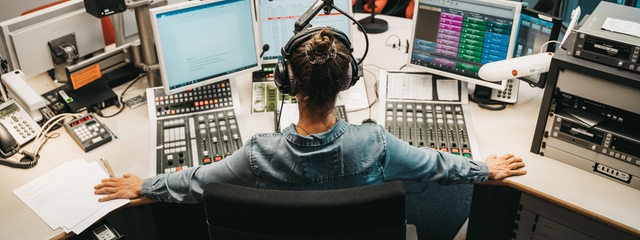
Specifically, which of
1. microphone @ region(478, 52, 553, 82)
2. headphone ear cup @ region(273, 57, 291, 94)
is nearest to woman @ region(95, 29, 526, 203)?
headphone ear cup @ region(273, 57, 291, 94)

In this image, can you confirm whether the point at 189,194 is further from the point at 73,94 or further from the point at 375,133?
the point at 73,94

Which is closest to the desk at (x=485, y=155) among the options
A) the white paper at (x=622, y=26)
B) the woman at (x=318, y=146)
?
the white paper at (x=622, y=26)

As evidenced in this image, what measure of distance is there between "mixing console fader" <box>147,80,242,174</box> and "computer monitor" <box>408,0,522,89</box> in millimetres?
781

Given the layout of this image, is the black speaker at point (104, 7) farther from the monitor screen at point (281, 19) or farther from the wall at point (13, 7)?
the wall at point (13, 7)

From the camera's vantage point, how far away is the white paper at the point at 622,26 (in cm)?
188

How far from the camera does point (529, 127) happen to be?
2264 mm

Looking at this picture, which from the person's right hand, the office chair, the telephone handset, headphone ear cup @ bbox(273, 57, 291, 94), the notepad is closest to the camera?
the office chair

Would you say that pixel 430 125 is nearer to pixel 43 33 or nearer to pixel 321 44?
pixel 321 44

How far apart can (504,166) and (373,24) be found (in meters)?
1.28

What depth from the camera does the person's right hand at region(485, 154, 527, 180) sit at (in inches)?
78.3

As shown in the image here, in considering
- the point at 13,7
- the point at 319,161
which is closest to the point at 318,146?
the point at 319,161

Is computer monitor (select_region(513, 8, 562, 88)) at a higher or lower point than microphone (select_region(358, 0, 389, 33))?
higher

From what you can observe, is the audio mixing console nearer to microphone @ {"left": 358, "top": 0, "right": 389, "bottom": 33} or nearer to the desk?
the desk

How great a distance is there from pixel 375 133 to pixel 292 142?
23cm
